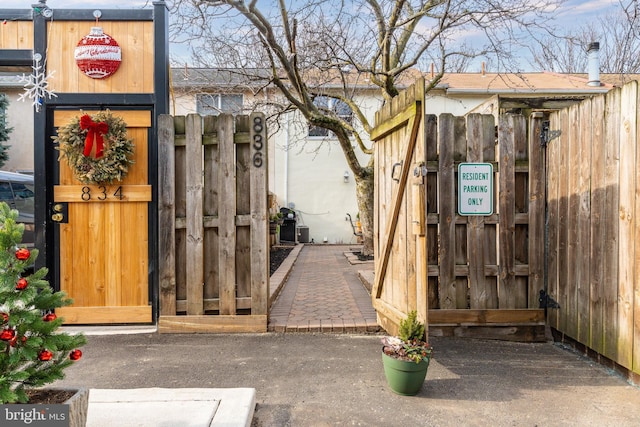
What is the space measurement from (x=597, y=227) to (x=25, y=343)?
4000 mm

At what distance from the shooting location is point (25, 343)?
2045 millimetres

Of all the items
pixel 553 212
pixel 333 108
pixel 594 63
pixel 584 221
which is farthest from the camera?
pixel 594 63

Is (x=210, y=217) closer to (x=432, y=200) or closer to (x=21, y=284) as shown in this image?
(x=432, y=200)

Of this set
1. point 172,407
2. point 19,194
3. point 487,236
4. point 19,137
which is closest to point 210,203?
point 172,407

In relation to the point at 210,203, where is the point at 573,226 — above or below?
below

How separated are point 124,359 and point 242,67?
7063mm

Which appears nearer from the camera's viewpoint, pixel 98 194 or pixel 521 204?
pixel 521 204

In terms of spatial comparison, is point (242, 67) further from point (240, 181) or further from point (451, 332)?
point (451, 332)

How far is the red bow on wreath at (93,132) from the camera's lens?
14.6ft

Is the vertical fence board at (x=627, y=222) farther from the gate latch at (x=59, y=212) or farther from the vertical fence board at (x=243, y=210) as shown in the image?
the gate latch at (x=59, y=212)

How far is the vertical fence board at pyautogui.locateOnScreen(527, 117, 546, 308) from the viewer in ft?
14.4

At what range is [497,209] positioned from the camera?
173 inches

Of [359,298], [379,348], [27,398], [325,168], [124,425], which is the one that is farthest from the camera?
[325,168]

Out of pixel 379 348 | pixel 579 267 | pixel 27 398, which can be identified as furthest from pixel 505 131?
pixel 27 398
